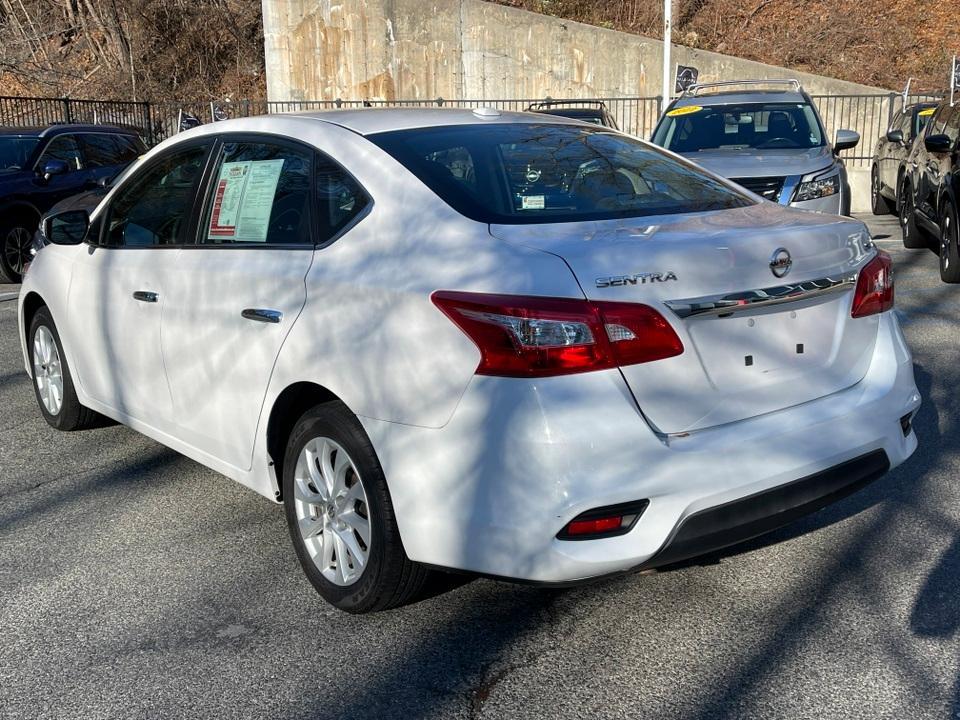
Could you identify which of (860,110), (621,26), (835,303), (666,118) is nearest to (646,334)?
(835,303)

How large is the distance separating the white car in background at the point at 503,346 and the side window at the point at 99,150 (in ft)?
30.0

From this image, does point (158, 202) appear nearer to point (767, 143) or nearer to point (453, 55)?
point (767, 143)

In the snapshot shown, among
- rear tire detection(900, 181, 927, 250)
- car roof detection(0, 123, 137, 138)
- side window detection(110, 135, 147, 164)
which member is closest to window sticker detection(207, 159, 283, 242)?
car roof detection(0, 123, 137, 138)

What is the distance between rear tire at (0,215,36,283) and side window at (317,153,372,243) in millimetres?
9144

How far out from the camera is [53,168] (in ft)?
40.3

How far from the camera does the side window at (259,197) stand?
3959 millimetres

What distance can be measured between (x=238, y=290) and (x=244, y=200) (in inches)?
17.3

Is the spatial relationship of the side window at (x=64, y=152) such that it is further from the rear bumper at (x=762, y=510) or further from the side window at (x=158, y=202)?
the rear bumper at (x=762, y=510)

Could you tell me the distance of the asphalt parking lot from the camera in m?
3.17

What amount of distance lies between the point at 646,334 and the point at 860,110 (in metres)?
19.4

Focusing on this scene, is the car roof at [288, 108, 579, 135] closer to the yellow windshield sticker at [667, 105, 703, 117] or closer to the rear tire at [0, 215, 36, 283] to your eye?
the yellow windshield sticker at [667, 105, 703, 117]

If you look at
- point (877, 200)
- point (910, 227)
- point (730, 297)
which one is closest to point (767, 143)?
point (910, 227)

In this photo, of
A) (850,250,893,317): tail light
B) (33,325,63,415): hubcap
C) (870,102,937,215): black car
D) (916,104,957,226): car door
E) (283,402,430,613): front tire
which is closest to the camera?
(283,402,430,613): front tire

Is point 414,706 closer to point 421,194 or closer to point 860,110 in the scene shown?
point 421,194
